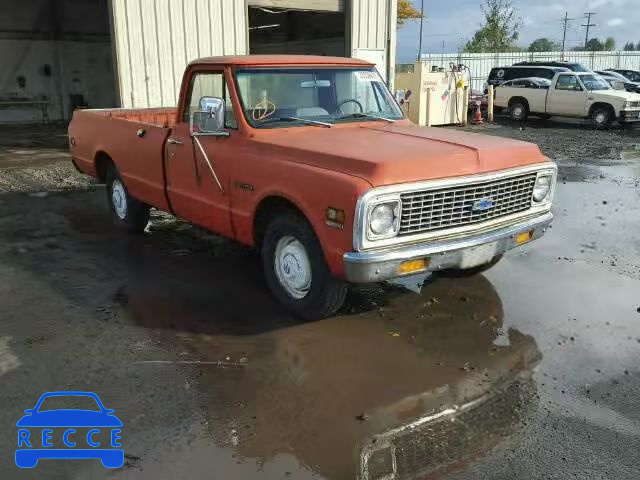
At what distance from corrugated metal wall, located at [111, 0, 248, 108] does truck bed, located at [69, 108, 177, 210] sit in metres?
4.85

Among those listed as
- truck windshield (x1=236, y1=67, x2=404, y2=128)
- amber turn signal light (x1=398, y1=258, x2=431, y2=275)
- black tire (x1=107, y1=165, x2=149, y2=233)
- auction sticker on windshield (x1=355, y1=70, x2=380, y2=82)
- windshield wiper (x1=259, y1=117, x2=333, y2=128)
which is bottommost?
black tire (x1=107, y1=165, x2=149, y2=233)

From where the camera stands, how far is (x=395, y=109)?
6.00m

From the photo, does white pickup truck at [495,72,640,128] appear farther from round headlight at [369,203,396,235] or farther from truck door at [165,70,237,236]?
round headlight at [369,203,396,235]

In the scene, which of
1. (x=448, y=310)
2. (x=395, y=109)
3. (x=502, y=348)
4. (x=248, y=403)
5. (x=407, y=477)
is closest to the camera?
(x=407, y=477)

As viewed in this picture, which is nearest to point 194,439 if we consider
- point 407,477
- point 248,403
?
point 248,403

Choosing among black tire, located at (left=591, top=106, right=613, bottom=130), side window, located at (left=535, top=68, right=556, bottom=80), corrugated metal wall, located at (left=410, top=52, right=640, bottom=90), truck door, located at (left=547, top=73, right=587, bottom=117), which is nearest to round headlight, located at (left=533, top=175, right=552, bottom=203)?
black tire, located at (left=591, top=106, right=613, bottom=130)

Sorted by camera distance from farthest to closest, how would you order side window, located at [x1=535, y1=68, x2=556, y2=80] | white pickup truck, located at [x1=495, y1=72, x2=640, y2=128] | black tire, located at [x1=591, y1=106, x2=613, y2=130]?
side window, located at [x1=535, y1=68, x2=556, y2=80] → black tire, located at [x1=591, y1=106, x2=613, y2=130] → white pickup truck, located at [x1=495, y1=72, x2=640, y2=128]

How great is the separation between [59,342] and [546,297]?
156 inches

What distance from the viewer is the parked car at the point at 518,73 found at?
73.2 feet

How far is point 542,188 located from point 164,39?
1006cm

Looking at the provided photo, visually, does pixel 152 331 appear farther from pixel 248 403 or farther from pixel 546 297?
pixel 546 297

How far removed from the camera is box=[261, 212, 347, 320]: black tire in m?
4.53

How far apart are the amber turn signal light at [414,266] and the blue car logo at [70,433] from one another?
200 centimetres

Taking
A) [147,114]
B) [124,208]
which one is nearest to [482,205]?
[124,208]
